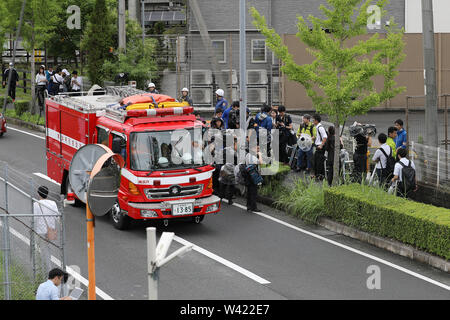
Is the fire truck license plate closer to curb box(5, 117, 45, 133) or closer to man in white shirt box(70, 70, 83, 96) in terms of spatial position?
curb box(5, 117, 45, 133)

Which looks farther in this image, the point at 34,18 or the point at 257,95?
the point at 257,95

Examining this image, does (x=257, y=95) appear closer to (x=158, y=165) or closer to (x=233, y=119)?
(x=233, y=119)

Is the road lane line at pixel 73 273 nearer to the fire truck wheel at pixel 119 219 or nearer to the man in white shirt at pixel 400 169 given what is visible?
the fire truck wheel at pixel 119 219

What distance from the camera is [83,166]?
1099 cm

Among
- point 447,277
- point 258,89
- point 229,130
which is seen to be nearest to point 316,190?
point 229,130

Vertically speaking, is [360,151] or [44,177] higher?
[360,151]

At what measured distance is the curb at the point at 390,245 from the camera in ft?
51.9

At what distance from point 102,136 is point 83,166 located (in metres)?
8.21

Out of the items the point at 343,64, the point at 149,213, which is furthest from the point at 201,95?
the point at 149,213

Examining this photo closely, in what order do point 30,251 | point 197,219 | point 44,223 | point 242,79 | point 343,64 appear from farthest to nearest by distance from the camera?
point 242,79, point 343,64, point 197,219, point 44,223, point 30,251

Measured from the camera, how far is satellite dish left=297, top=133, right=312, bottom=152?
22.2m

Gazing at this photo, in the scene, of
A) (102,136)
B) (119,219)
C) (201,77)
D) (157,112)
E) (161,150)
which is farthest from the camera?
(201,77)

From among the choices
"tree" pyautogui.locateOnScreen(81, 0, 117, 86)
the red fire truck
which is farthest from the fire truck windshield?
"tree" pyautogui.locateOnScreen(81, 0, 117, 86)

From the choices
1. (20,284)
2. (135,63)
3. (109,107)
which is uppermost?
(135,63)
